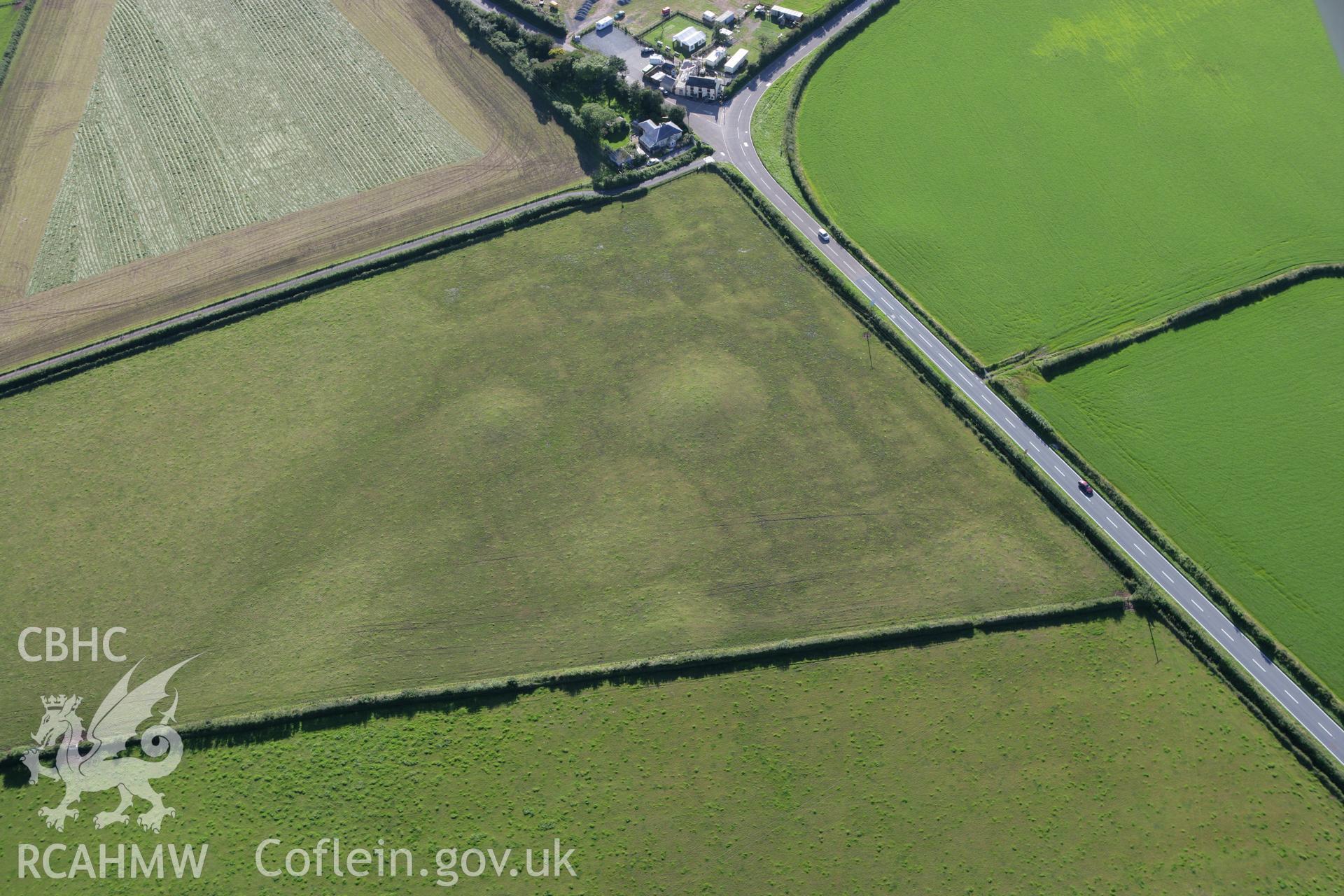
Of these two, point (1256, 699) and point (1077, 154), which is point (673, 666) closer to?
point (1256, 699)

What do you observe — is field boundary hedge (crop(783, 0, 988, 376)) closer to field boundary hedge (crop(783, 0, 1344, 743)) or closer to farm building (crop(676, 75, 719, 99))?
field boundary hedge (crop(783, 0, 1344, 743))

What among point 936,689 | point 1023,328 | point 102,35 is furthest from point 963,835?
point 102,35

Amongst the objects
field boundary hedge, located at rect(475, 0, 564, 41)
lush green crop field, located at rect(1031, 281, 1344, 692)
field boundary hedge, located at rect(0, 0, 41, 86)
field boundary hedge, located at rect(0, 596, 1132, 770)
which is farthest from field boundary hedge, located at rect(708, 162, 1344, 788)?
field boundary hedge, located at rect(0, 0, 41, 86)

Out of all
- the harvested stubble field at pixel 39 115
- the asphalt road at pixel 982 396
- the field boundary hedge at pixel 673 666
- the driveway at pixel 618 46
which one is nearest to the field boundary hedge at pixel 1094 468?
the asphalt road at pixel 982 396

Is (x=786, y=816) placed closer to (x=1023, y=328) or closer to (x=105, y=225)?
(x=1023, y=328)

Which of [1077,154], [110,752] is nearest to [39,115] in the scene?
[110,752]

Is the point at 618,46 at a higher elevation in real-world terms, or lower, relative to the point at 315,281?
higher
